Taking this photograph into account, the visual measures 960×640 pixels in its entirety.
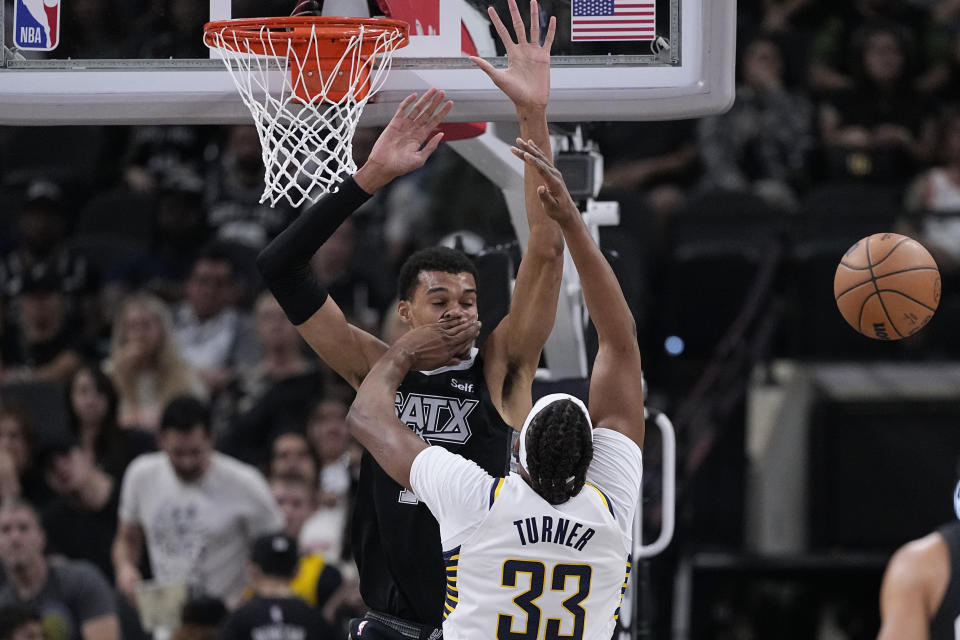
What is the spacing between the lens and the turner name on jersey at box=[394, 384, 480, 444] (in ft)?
16.4

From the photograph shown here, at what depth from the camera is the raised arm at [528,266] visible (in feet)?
16.2

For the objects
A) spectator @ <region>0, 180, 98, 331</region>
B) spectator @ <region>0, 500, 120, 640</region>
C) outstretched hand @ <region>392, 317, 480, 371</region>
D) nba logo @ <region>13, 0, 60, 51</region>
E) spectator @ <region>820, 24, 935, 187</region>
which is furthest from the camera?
spectator @ <region>820, 24, 935, 187</region>

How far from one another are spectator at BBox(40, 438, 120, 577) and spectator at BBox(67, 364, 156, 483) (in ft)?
0.74

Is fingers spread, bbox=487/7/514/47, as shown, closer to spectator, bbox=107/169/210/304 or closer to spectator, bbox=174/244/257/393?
spectator, bbox=174/244/257/393

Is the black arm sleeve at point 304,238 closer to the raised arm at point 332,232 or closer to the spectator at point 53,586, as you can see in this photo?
the raised arm at point 332,232

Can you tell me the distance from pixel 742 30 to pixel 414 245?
3.22 m

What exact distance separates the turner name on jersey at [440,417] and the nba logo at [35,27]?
1.87 m

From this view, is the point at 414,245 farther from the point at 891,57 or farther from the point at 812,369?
the point at 891,57

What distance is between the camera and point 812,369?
1041 centimetres

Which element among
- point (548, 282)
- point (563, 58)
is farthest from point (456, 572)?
point (563, 58)

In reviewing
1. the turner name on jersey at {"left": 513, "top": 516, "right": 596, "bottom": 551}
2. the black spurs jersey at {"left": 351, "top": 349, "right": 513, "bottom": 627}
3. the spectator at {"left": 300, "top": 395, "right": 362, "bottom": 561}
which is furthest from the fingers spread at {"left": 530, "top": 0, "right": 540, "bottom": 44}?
the spectator at {"left": 300, "top": 395, "right": 362, "bottom": 561}

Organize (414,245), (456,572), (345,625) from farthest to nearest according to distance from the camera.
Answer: (414,245) < (345,625) < (456,572)

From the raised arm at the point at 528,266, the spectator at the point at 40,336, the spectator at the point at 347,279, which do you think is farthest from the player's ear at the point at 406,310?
the spectator at the point at 40,336

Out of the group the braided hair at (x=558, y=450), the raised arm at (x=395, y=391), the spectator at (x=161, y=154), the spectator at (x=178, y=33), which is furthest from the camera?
the spectator at (x=161, y=154)
